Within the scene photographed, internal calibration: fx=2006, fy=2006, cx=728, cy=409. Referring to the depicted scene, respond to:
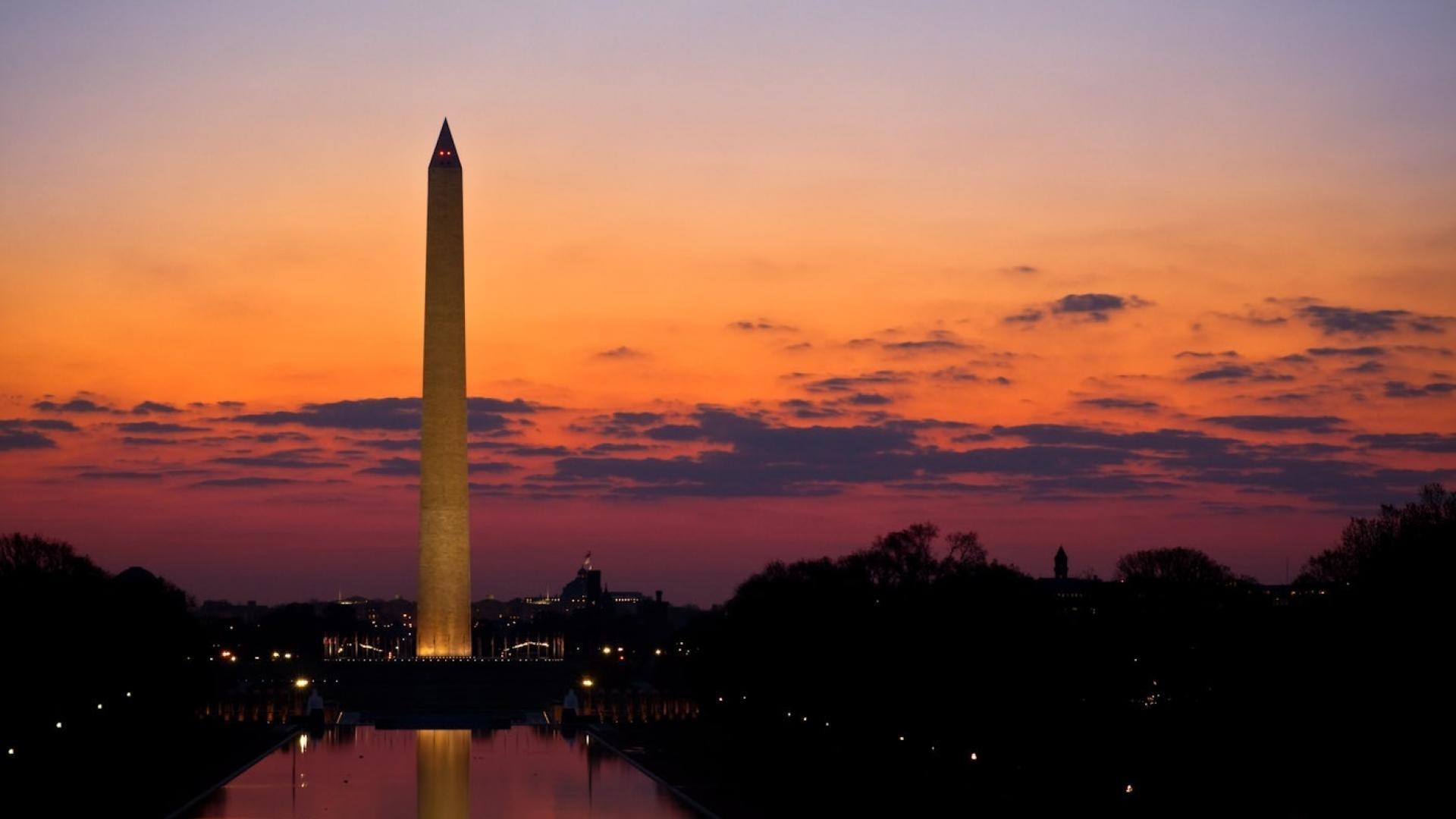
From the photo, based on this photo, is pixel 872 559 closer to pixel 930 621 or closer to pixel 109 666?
pixel 930 621

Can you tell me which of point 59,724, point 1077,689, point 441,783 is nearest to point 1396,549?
point 1077,689

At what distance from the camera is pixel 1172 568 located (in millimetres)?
91125

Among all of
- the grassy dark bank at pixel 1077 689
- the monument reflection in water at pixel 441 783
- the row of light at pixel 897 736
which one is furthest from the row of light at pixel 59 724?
the row of light at pixel 897 736

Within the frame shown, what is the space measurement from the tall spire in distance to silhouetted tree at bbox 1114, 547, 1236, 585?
111 feet

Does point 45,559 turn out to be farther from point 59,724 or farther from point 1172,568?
point 1172,568

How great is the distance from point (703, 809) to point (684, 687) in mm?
68795

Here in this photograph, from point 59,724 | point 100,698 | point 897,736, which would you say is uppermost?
point 100,698

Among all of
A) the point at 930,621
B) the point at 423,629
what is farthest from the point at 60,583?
the point at 930,621

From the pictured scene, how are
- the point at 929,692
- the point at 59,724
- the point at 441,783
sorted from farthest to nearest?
the point at 59,724, the point at 929,692, the point at 441,783

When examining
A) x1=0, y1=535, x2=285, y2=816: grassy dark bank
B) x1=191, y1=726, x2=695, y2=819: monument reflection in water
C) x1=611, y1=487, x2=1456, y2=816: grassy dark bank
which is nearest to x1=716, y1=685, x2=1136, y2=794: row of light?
x1=611, y1=487, x2=1456, y2=816: grassy dark bank

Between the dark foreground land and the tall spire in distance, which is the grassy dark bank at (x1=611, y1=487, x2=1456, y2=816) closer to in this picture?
the dark foreground land

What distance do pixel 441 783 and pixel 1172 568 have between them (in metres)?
51.5

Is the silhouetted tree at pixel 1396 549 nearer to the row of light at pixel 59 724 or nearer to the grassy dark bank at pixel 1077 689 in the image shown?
the grassy dark bank at pixel 1077 689

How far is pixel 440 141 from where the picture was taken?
85.4m
